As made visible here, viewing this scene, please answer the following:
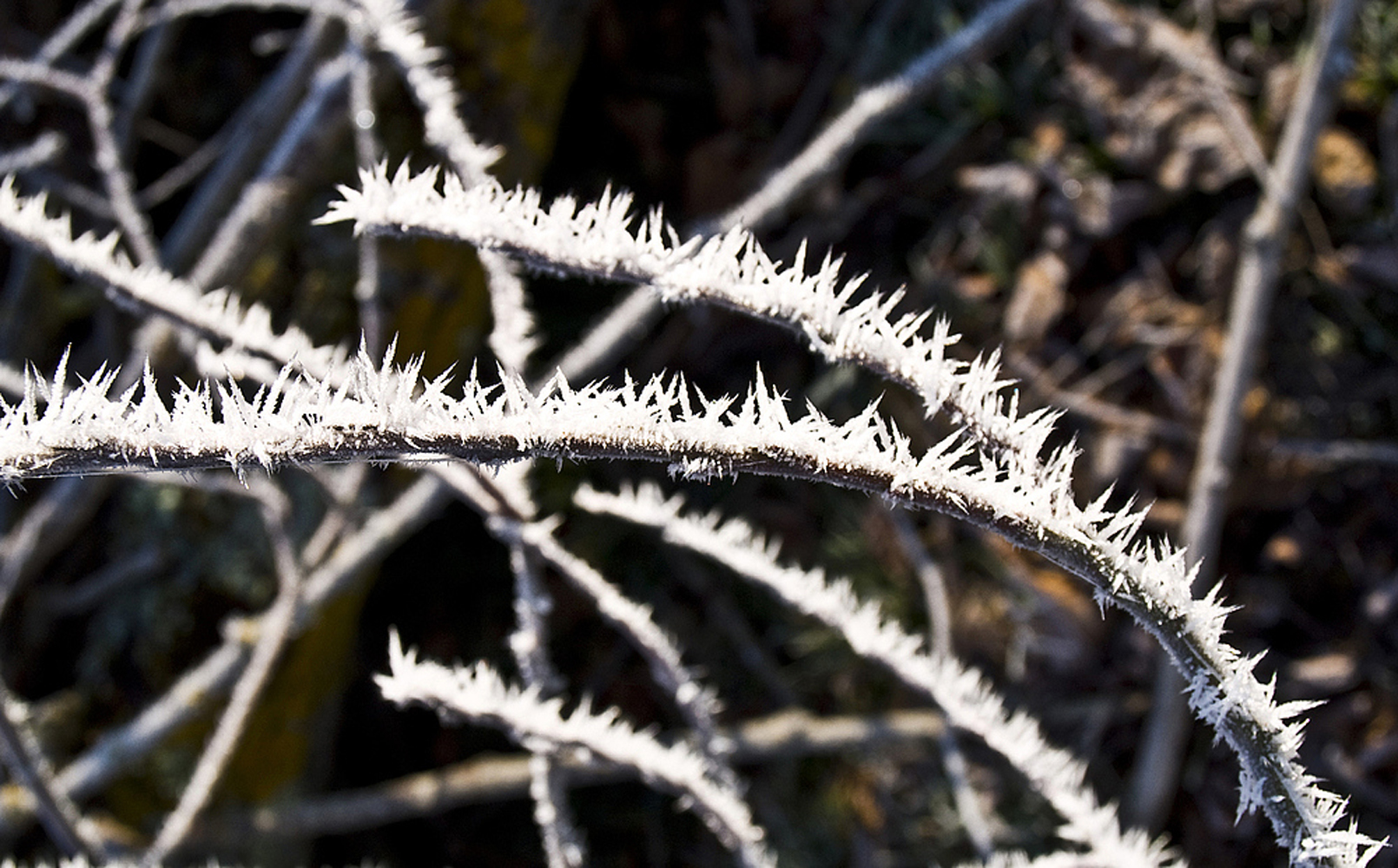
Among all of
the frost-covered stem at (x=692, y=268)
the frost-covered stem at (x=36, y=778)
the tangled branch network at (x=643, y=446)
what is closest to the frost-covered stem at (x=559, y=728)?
the tangled branch network at (x=643, y=446)

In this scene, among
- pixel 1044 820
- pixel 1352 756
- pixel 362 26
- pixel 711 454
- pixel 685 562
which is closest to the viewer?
pixel 711 454

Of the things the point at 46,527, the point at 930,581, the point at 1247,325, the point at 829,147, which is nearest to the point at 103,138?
the point at 46,527

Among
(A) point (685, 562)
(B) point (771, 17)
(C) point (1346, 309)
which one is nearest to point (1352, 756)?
(C) point (1346, 309)

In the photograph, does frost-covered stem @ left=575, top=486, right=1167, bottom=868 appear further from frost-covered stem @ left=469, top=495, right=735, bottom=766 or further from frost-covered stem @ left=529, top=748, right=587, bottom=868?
frost-covered stem @ left=529, top=748, right=587, bottom=868

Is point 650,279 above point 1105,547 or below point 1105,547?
above

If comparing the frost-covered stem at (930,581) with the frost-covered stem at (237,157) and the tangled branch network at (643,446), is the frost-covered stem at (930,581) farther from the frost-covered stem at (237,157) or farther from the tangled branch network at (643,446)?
the frost-covered stem at (237,157)

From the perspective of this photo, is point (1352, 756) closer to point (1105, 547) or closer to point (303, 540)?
point (1105, 547)
